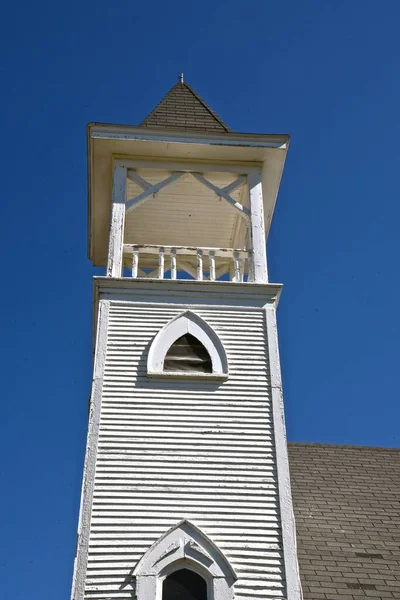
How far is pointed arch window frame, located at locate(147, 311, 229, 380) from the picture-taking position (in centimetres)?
948

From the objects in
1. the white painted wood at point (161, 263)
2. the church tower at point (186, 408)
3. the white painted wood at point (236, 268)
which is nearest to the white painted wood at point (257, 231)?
the church tower at point (186, 408)

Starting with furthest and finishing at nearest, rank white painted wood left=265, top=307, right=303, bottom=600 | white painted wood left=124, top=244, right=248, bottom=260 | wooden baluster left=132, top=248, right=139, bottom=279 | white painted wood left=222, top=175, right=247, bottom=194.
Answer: white painted wood left=222, top=175, right=247, bottom=194 → white painted wood left=124, top=244, right=248, bottom=260 → wooden baluster left=132, top=248, right=139, bottom=279 → white painted wood left=265, top=307, right=303, bottom=600

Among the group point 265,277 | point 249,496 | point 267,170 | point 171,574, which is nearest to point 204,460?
point 249,496

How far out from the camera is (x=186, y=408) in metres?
9.25

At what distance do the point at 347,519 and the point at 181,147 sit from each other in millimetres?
5846

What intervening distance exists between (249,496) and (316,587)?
4.47 feet

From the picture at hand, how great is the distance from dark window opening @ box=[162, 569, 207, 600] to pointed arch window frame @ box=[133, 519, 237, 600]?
0.16 ft

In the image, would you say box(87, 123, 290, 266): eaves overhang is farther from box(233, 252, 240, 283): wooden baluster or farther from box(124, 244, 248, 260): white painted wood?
box(233, 252, 240, 283): wooden baluster

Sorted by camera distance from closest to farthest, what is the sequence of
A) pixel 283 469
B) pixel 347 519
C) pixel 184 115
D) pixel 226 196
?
pixel 283 469
pixel 347 519
pixel 226 196
pixel 184 115

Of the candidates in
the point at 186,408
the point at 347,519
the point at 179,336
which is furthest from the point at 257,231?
the point at 347,519

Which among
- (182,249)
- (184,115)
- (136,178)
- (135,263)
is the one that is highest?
(184,115)

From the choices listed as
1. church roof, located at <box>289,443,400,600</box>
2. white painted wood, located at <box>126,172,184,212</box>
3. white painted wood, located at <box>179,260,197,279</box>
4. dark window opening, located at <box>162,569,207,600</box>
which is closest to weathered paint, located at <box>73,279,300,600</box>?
dark window opening, located at <box>162,569,207,600</box>

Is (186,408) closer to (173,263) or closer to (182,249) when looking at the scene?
(173,263)

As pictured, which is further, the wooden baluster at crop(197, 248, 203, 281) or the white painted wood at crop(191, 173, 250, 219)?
the white painted wood at crop(191, 173, 250, 219)
